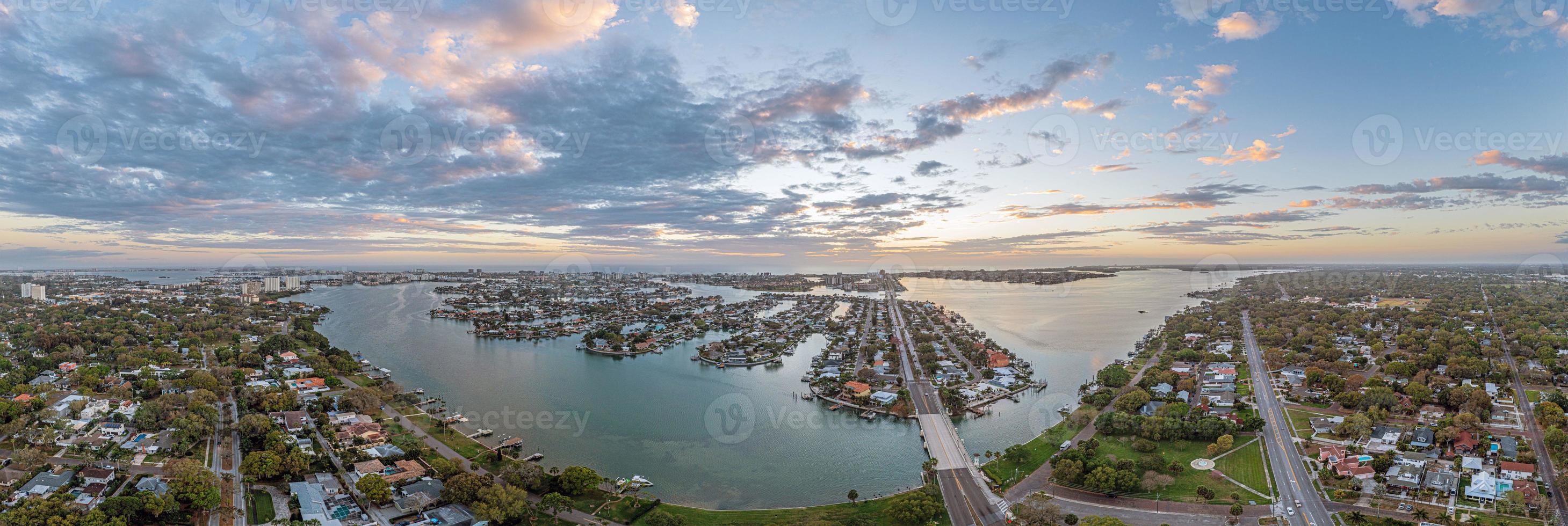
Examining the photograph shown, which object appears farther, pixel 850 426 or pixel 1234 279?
pixel 1234 279

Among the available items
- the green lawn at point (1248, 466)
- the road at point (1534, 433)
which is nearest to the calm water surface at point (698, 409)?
the green lawn at point (1248, 466)

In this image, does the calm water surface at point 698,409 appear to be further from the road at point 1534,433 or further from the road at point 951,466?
the road at point 1534,433

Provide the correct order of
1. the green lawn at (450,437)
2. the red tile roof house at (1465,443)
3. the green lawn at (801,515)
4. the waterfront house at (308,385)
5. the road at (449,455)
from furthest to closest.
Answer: the waterfront house at (308,385), the green lawn at (450,437), the red tile roof house at (1465,443), the green lawn at (801,515), the road at (449,455)

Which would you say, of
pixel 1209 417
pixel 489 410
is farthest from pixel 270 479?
pixel 1209 417

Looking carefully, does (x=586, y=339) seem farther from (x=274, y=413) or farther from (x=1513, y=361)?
(x=1513, y=361)

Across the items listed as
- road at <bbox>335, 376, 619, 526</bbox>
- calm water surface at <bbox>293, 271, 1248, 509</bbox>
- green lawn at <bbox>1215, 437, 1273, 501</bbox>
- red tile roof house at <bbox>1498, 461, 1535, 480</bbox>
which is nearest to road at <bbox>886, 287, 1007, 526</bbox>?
calm water surface at <bbox>293, 271, 1248, 509</bbox>

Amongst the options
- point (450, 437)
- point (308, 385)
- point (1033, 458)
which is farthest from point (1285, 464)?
point (308, 385)

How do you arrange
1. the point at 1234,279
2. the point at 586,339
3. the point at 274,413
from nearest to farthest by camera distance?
the point at 274,413 → the point at 586,339 → the point at 1234,279
